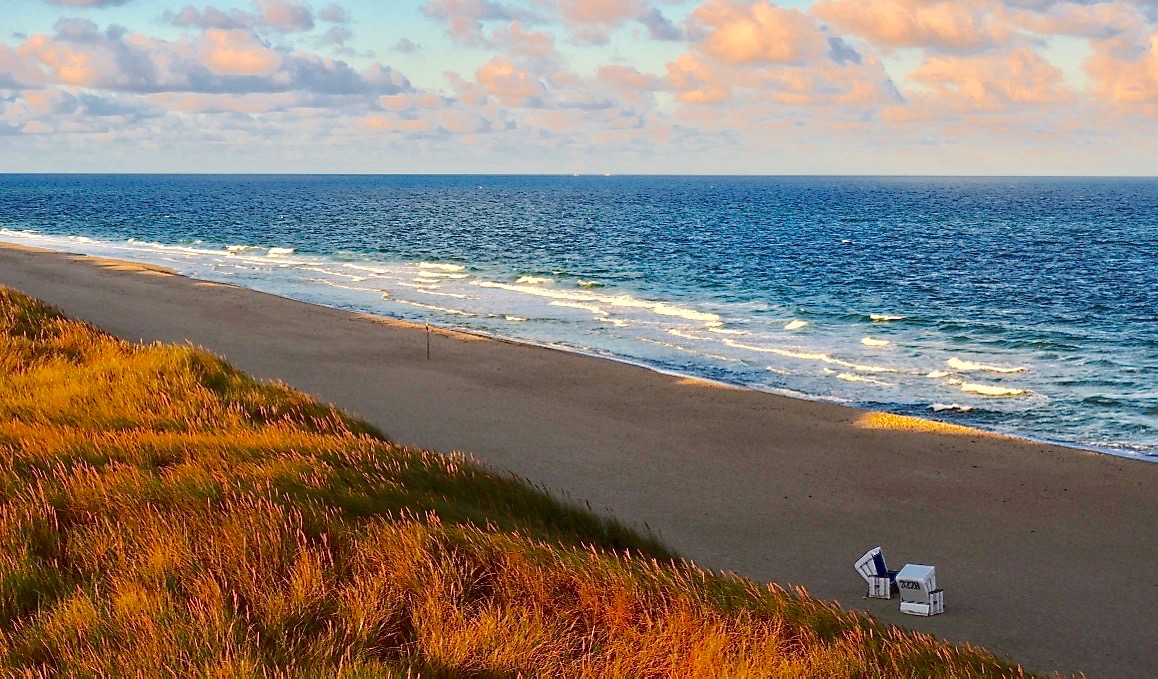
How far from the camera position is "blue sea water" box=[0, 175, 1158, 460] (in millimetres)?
22359

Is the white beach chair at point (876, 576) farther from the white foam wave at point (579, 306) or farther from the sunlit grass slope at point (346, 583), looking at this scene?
the white foam wave at point (579, 306)

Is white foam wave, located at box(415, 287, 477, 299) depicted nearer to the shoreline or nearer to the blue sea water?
the blue sea water

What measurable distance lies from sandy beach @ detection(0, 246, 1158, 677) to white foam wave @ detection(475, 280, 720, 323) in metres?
9.89

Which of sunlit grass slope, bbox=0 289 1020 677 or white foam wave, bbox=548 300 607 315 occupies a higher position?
sunlit grass slope, bbox=0 289 1020 677

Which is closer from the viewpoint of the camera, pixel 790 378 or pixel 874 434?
pixel 874 434

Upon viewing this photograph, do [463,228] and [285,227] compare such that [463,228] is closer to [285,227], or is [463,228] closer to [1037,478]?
[285,227]

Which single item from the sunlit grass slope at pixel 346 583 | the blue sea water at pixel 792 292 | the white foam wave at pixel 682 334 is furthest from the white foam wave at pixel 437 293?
the sunlit grass slope at pixel 346 583

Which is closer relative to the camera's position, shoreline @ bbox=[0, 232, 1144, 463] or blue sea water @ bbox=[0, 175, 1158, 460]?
shoreline @ bbox=[0, 232, 1144, 463]

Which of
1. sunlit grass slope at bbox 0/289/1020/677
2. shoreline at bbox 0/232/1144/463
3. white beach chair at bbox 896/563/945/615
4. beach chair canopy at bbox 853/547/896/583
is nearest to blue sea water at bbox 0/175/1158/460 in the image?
shoreline at bbox 0/232/1144/463

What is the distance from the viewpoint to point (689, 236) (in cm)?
7400

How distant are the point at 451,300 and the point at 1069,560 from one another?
1139 inches

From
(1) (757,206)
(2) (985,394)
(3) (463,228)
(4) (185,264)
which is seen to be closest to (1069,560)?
(2) (985,394)

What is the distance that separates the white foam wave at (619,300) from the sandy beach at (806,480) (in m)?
9.89

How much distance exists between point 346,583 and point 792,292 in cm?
3595
